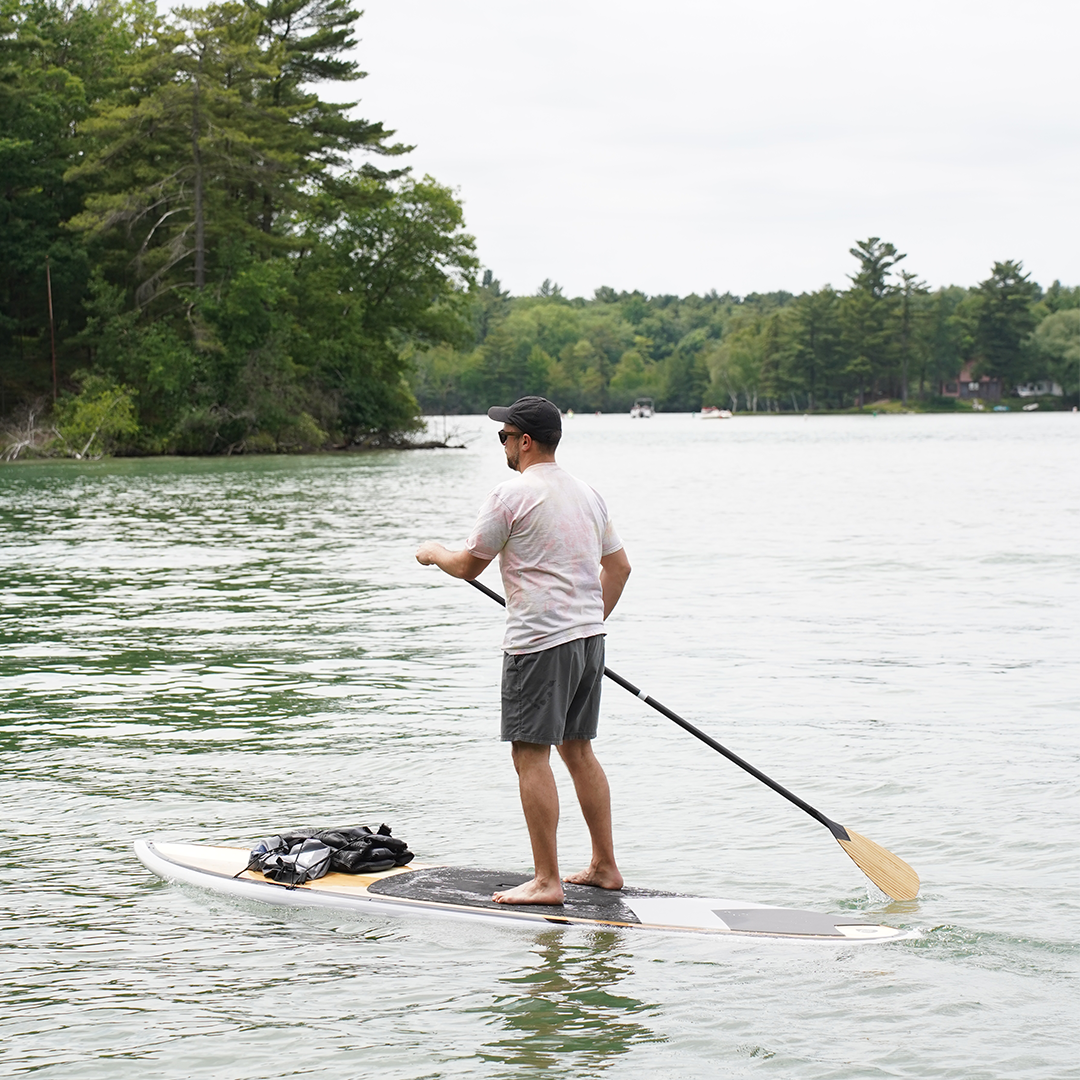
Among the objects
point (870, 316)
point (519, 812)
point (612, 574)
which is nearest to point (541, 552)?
point (612, 574)

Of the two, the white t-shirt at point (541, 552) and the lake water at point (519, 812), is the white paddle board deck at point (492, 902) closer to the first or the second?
the lake water at point (519, 812)

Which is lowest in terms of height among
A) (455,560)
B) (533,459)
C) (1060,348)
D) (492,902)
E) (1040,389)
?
(492,902)

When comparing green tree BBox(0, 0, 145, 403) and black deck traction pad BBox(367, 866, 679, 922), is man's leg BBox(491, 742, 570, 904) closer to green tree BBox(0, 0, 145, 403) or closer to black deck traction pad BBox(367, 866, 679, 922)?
black deck traction pad BBox(367, 866, 679, 922)

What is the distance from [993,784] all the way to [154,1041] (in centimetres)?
505

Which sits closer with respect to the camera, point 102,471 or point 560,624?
point 560,624

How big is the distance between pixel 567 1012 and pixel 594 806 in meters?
1.02

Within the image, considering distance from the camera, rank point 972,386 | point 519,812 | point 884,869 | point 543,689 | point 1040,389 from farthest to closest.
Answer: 1. point 972,386
2. point 1040,389
3. point 519,812
4. point 884,869
5. point 543,689

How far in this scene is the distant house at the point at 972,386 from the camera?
156 m

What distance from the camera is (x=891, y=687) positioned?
35.0ft

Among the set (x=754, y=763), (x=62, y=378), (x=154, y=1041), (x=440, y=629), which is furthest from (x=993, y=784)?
(x=62, y=378)

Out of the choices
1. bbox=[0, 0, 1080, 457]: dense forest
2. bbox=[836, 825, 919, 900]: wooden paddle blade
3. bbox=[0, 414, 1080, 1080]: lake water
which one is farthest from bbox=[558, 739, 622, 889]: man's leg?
bbox=[0, 0, 1080, 457]: dense forest

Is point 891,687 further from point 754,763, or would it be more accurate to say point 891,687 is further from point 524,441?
point 524,441

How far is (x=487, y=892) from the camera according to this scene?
575 centimetres

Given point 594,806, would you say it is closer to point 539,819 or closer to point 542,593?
point 539,819
